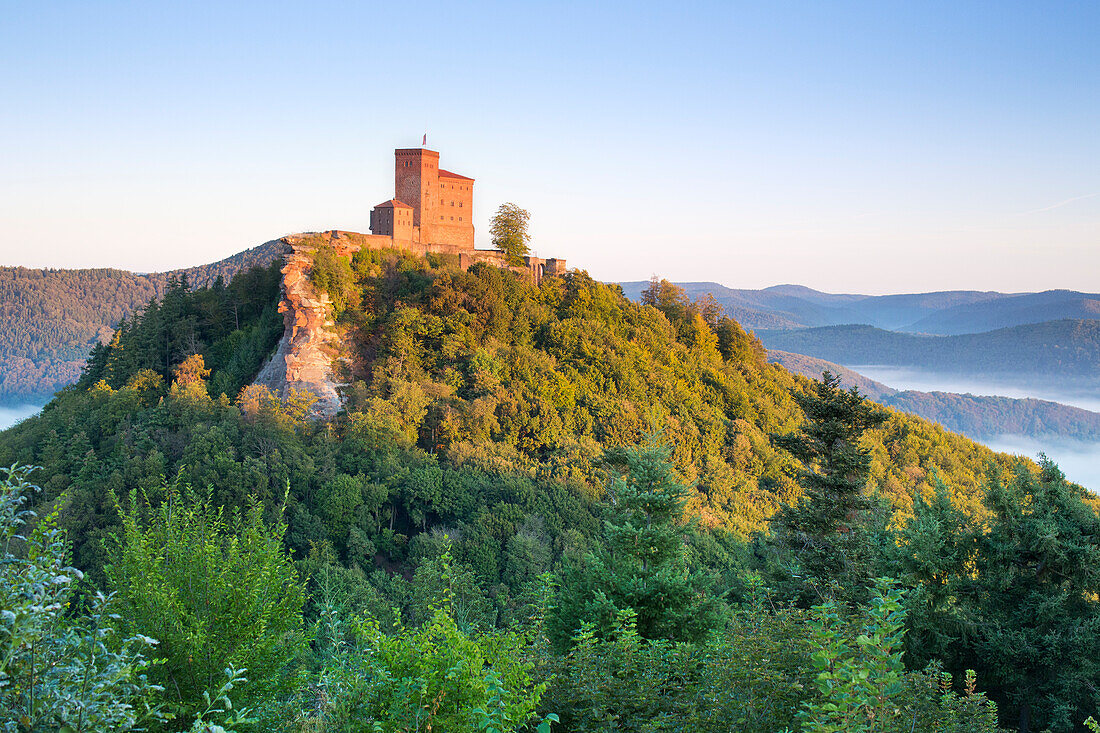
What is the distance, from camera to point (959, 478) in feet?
150

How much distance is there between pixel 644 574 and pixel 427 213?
33.9 metres

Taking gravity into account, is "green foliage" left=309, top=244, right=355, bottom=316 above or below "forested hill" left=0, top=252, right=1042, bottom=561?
above

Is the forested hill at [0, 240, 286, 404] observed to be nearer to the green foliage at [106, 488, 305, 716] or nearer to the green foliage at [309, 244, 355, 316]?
the green foliage at [309, 244, 355, 316]

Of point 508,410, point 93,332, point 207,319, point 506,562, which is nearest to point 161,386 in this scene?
point 207,319

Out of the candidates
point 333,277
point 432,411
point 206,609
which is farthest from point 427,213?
point 206,609

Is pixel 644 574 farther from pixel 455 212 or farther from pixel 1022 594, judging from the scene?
pixel 455 212

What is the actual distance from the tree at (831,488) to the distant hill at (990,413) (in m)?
79.8

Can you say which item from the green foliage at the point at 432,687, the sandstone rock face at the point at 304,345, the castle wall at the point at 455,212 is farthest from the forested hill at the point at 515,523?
the castle wall at the point at 455,212

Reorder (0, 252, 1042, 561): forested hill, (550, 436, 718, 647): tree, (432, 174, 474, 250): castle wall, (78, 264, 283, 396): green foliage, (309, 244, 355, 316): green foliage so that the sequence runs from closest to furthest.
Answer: (550, 436, 718, 647): tree < (0, 252, 1042, 561): forested hill < (309, 244, 355, 316): green foliage < (78, 264, 283, 396): green foliage < (432, 174, 474, 250): castle wall

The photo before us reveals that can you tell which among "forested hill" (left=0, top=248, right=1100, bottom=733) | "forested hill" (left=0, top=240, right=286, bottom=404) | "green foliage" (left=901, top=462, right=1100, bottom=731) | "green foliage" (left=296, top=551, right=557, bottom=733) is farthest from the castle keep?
"forested hill" (left=0, top=240, right=286, bottom=404)

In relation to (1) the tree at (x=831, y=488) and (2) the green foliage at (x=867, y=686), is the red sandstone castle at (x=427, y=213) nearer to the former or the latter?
(1) the tree at (x=831, y=488)

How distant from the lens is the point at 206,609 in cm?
757

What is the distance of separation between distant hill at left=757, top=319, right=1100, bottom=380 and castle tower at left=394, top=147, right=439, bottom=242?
4274 inches

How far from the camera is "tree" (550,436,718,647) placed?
11.6 metres
